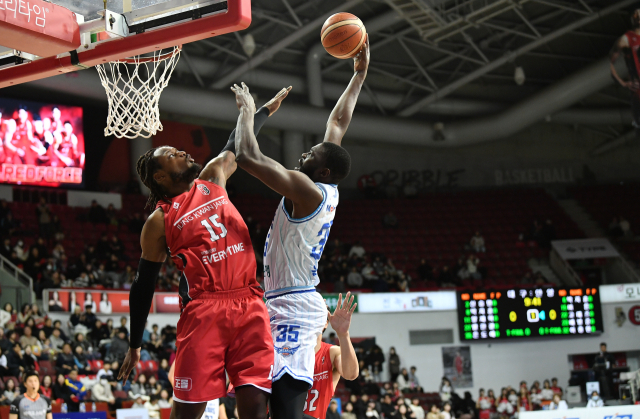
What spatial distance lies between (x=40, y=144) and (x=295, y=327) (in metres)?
16.7

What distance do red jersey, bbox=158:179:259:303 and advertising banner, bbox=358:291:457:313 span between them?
49.7ft

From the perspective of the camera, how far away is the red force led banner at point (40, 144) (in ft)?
58.5

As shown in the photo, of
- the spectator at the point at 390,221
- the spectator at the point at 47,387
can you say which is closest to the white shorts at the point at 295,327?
the spectator at the point at 47,387

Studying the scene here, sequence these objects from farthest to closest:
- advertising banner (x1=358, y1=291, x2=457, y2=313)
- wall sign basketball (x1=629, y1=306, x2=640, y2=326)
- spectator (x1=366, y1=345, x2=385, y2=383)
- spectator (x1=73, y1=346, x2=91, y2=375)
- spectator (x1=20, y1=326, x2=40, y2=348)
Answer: wall sign basketball (x1=629, y1=306, x2=640, y2=326) → advertising banner (x1=358, y1=291, x2=457, y2=313) → spectator (x1=366, y1=345, x2=385, y2=383) → spectator (x1=73, y1=346, x2=91, y2=375) → spectator (x1=20, y1=326, x2=40, y2=348)

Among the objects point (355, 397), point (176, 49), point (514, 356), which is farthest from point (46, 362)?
point (514, 356)

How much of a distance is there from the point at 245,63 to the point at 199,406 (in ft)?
57.8

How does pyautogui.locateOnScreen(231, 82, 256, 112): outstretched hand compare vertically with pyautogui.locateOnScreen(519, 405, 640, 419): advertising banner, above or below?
above

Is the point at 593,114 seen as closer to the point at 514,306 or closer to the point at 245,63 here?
the point at 514,306

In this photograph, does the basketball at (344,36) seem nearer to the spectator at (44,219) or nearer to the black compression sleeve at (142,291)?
A: the black compression sleeve at (142,291)

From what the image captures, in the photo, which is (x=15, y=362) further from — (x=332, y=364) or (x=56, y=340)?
(x=332, y=364)

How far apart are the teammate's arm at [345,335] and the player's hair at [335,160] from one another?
71 centimetres

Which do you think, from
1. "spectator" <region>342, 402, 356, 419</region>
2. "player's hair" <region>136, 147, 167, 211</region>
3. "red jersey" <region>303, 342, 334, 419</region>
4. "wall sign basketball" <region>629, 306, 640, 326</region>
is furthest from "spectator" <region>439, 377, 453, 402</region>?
"player's hair" <region>136, 147, 167, 211</region>

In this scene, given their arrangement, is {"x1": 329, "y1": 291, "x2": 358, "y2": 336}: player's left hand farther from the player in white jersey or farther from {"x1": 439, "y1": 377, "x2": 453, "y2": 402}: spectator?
{"x1": 439, "y1": 377, "x2": 453, "y2": 402}: spectator

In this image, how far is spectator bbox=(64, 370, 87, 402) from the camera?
11.0m
